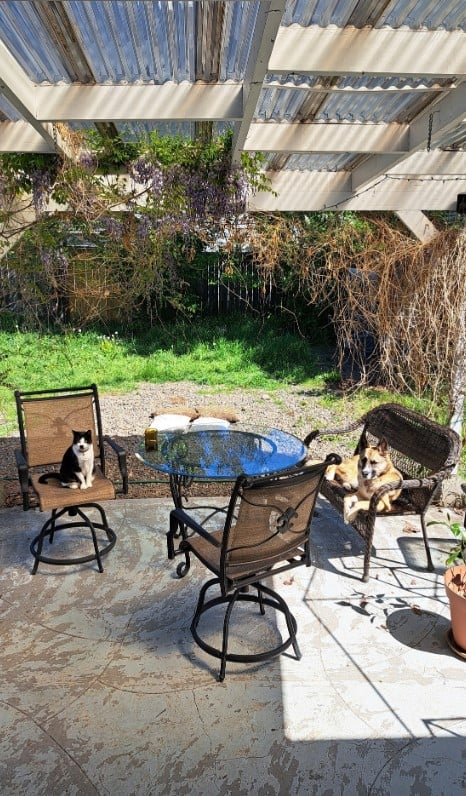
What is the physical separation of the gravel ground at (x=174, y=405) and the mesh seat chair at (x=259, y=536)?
2070 mm

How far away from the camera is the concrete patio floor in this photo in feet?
6.83

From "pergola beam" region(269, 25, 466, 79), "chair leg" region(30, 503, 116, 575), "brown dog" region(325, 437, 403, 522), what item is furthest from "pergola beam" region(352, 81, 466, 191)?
"chair leg" region(30, 503, 116, 575)

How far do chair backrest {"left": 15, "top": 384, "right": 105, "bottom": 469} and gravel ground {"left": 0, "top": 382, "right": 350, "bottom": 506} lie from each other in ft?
2.83

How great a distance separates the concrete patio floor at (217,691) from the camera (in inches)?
82.0

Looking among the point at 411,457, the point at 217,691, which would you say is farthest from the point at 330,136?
the point at 217,691

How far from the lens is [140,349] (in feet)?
33.5

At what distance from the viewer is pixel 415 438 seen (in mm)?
3830

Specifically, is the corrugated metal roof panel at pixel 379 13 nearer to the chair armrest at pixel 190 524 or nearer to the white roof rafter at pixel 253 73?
the white roof rafter at pixel 253 73

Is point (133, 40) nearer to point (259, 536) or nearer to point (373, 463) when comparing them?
point (259, 536)

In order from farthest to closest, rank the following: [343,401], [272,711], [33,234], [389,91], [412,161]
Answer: [343,401] → [33,234] → [412,161] → [389,91] → [272,711]

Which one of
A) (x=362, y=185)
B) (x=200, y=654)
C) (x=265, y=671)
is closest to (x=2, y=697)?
(x=200, y=654)

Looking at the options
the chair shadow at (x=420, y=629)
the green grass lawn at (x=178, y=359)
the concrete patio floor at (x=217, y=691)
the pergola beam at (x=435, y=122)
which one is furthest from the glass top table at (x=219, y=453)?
the green grass lawn at (x=178, y=359)

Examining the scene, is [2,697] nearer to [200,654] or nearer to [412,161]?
[200,654]

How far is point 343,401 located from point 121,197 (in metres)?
3.92
